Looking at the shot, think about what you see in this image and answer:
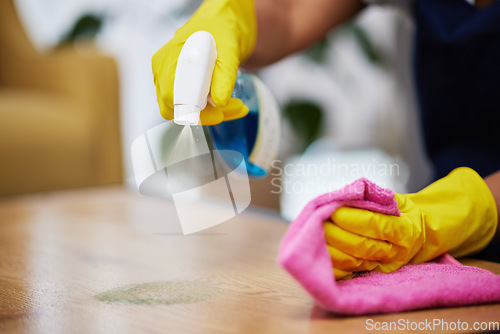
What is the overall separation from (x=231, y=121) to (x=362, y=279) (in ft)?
0.82

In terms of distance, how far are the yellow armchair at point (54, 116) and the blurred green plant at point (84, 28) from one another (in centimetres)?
38

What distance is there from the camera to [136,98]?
243 centimetres

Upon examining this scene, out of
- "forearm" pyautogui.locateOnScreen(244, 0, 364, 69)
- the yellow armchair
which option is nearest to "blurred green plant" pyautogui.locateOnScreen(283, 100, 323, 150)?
the yellow armchair

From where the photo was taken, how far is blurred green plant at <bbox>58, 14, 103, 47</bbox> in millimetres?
2357

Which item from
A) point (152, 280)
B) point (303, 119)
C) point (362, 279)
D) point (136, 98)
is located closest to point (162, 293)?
point (152, 280)

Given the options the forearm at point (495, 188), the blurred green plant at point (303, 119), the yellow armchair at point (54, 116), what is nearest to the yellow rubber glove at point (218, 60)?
the forearm at point (495, 188)

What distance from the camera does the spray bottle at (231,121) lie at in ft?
1.51

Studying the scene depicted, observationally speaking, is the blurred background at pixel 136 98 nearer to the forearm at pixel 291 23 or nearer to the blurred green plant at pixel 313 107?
the blurred green plant at pixel 313 107

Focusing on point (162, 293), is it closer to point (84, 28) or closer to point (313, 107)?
point (313, 107)

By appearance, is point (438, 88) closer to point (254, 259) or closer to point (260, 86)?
point (260, 86)

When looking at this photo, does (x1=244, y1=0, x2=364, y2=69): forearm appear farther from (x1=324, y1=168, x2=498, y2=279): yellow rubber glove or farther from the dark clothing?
(x1=324, y1=168, x2=498, y2=279): yellow rubber glove

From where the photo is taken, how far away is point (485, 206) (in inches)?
20.5

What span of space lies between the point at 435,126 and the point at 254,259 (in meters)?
0.50

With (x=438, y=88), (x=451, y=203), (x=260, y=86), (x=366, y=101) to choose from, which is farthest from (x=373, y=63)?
(x=451, y=203)
